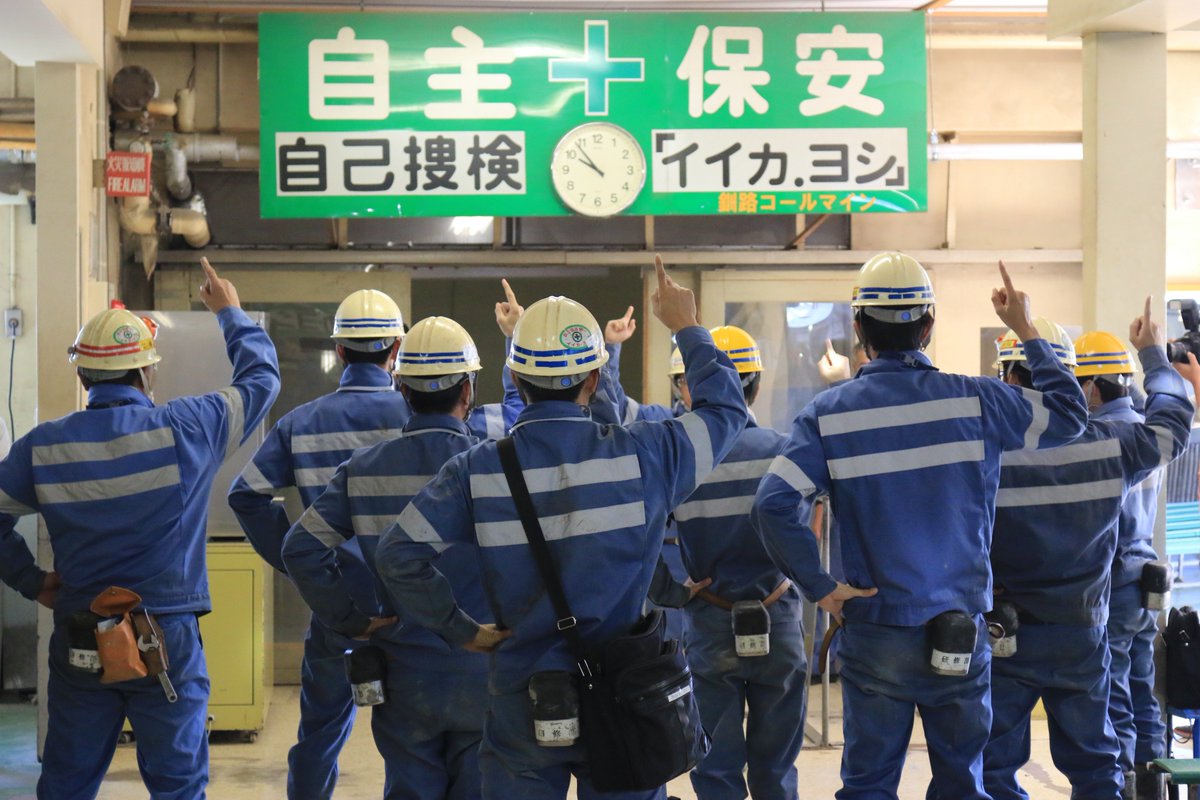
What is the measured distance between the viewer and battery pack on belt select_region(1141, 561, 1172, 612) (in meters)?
5.06

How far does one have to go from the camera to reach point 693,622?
4582 millimetres

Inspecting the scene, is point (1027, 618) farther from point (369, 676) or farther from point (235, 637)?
point (235, 637)

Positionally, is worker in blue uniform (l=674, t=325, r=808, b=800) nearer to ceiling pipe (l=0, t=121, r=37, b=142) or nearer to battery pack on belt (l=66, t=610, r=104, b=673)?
battery pack on belt (l=66, t=610, r=104, b=673)

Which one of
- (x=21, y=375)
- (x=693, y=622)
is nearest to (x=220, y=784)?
(x=693, y=622)

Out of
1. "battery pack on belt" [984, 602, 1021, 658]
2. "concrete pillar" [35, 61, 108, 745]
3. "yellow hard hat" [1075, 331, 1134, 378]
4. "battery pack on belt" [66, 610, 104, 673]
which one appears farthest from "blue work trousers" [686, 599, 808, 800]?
"concrete pillar" [35, 61, 108, 745]

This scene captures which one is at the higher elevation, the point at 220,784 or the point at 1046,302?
the point at 1046,302

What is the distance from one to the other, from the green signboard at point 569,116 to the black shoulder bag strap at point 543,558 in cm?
437

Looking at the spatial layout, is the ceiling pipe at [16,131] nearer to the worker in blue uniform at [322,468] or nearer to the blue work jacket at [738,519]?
the worker in blue uniform at [322,468]

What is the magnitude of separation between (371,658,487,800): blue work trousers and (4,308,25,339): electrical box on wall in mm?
4949

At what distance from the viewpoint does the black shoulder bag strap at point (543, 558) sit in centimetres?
293

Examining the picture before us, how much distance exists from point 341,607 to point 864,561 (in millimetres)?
1530

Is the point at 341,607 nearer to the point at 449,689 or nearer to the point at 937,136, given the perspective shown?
the point at 449,689

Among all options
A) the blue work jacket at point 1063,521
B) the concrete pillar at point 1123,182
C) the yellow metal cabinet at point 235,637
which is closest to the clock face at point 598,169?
the concrete pillar at point 1123,182

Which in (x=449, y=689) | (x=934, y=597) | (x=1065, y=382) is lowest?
(x=449, y=689)
